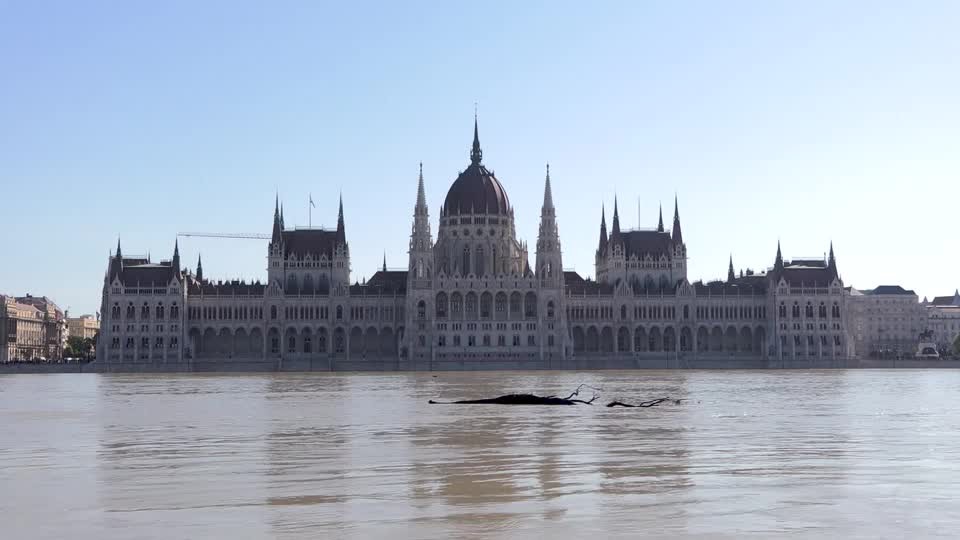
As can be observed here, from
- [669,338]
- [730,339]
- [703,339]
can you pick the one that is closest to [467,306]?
[669,338]

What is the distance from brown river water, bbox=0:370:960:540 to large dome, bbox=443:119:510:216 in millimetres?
137433

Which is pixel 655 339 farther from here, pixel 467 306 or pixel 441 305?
pixel 441 305

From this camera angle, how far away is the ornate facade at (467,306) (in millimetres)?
170750

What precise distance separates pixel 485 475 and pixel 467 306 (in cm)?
14787

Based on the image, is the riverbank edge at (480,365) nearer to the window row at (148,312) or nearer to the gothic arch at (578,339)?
the window row at (148,312)

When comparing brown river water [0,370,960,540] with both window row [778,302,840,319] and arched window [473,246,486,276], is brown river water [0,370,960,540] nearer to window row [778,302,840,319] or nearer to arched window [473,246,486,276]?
arched window [473,246,486,276]

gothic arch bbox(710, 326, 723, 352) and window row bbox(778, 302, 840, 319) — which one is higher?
window row bbox(778, 302, 840, 319)

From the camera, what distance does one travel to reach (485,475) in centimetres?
2477

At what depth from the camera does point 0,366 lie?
144 m

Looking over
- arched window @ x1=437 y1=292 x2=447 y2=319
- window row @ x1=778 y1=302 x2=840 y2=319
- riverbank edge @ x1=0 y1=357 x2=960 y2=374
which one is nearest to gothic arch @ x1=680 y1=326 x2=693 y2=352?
window row @ x1=778 y1=302 x2=840 y2=319

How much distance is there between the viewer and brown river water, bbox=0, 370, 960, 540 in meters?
18.5

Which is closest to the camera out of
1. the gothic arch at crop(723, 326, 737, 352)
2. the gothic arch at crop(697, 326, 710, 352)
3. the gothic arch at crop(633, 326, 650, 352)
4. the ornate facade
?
the ornate facade

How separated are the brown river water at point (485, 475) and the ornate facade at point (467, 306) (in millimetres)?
123609

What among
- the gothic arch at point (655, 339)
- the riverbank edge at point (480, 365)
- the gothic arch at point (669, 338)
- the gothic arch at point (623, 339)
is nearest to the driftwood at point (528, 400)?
the riverbank edge at point (480, 365)
